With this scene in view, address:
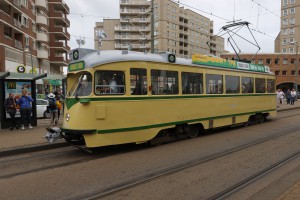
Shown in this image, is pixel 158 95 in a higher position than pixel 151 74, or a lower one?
lower

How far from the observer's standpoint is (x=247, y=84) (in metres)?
13.7

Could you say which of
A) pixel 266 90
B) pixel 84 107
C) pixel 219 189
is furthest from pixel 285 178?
pixel 266 90

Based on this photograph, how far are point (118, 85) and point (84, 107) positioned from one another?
3.62 feet

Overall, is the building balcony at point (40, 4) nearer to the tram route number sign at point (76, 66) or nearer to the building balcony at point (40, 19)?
the building balcony at point (40, 19)

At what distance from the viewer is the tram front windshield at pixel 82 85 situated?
26.3 ft

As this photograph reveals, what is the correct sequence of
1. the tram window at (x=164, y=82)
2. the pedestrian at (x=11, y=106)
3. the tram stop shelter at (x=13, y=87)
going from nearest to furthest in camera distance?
1. the tram window at (x=164, y=82)
2. the pedestrian at (x=11, y=106)
3. the tram stop shelter at (x=13, y=87)

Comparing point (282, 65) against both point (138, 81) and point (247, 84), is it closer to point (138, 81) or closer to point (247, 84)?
point (247, 84)

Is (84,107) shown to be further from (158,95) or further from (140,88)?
(158,95)

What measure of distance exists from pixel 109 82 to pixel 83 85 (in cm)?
71

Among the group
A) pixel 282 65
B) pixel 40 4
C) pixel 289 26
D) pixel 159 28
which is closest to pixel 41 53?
pixel 40 4

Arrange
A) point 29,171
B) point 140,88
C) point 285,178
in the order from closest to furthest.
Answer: point 285,178 → point 29,171 → point 140,88

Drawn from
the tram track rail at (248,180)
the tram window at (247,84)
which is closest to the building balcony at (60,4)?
the tram window at (247,84)

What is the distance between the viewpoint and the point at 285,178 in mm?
6012

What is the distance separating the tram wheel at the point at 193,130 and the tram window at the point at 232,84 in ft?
7.59
